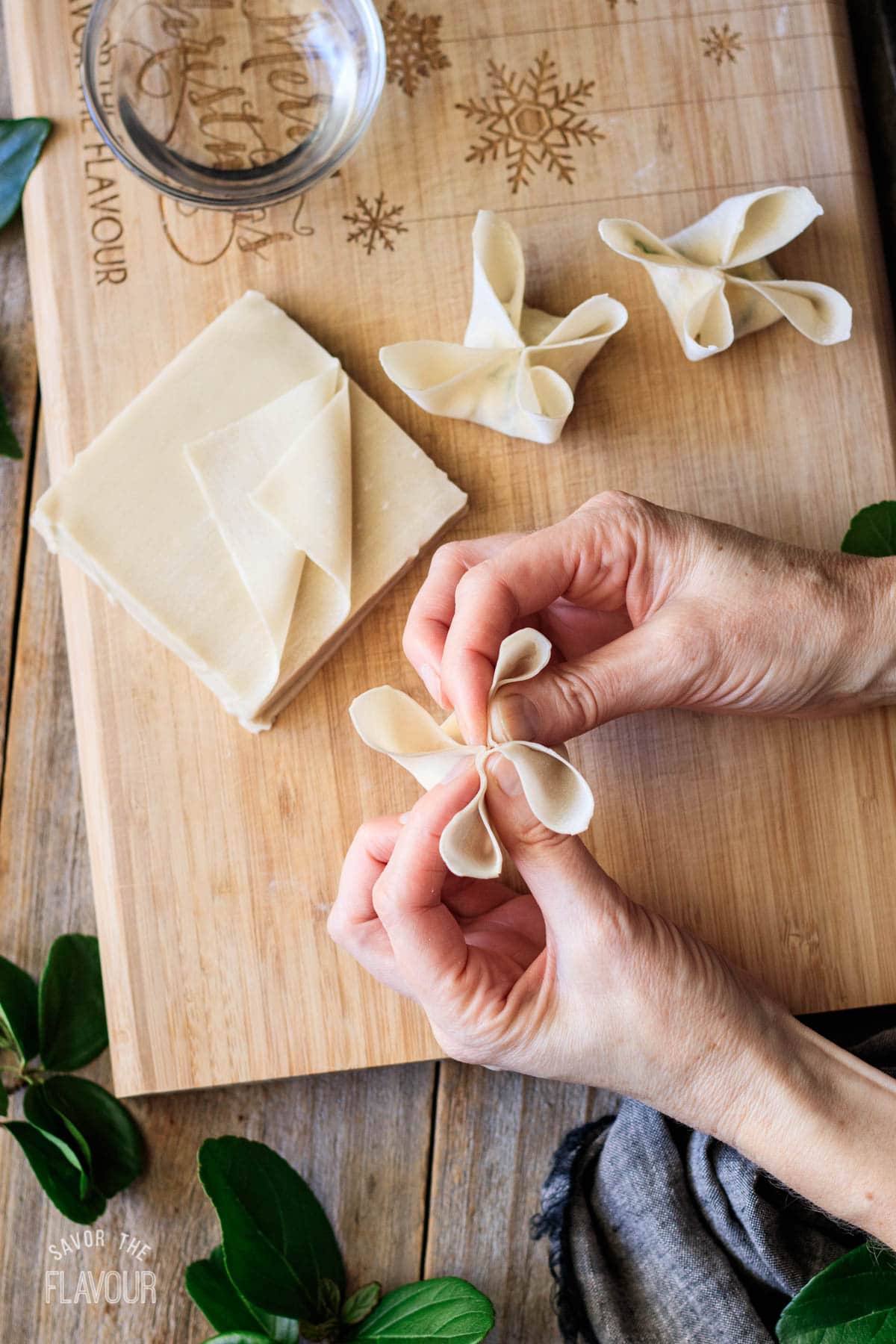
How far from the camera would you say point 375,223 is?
3.60 feet

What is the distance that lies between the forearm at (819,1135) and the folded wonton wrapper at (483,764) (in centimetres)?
33

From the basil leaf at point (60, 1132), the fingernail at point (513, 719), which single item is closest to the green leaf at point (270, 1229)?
the basil leaf at point (60, 1132)

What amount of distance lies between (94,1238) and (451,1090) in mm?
407

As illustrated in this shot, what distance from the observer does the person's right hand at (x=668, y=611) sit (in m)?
0.90

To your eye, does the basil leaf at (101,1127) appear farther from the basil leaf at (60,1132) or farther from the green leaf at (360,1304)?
the green leaf at (360,1304)

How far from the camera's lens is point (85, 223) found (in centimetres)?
110

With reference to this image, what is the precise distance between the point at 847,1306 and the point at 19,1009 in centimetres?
83

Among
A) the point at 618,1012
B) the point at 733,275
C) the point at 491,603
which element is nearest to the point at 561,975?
the point at 618,1012

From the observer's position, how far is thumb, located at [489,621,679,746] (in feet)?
2.79

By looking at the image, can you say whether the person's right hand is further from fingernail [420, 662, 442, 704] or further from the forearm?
the forearm

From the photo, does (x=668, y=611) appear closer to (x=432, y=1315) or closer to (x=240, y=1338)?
(x=432, y=1315)

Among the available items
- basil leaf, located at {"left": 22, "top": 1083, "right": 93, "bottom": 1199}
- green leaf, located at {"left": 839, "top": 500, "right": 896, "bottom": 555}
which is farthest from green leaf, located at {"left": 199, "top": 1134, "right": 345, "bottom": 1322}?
green leaf, located at {"left": 839, "top": 500, "right": 896, "bottom": 555}

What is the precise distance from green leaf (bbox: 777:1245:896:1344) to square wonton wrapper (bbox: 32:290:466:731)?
2.27ft

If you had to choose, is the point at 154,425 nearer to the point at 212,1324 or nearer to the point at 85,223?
the point at 85,223
